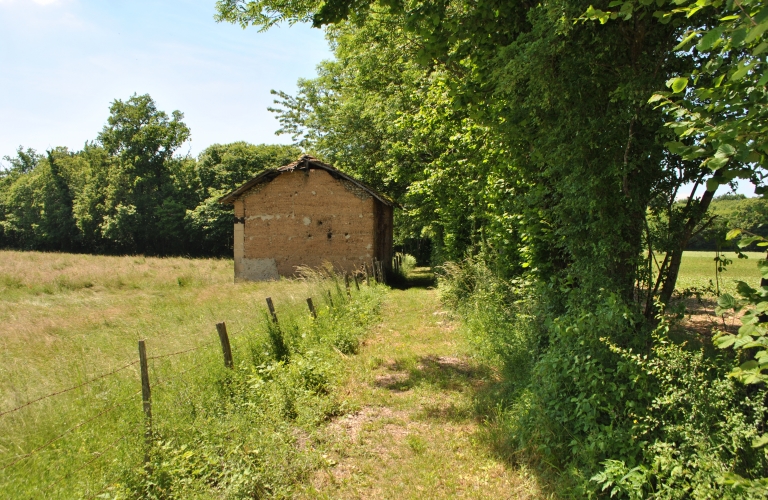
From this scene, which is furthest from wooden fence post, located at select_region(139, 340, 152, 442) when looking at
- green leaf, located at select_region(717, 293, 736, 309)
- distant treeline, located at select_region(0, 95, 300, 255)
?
distant treeline, located at select_region(0, 95, 300, 255)

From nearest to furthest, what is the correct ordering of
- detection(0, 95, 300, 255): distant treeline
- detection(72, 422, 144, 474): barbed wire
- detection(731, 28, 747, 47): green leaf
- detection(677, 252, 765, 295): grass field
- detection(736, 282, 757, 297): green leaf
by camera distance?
detection(731, 28, 747, 47): green leaf < detection(736, 282, 757, 297): green leaf < detection(72, 422, 144, 474): barbed wire < detection(677, 252, 765, 295): grass field < detection(0, 95, 300, 255): distant treeline

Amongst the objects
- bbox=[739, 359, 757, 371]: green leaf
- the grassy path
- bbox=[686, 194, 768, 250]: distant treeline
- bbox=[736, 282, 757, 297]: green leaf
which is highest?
bbox=[686, 194, 768, 250]: distant treeline

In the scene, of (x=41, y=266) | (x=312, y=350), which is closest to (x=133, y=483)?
(x=312, y=350)

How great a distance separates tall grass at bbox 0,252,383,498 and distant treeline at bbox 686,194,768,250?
431 centimetres

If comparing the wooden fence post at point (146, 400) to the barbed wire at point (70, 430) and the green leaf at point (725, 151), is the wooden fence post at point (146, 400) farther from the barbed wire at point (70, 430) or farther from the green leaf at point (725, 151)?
the green leaf at point (725, 151)

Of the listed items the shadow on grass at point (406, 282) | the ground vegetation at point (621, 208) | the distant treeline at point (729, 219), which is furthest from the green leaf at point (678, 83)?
the shadow on grass at point (406, 282)

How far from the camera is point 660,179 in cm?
423

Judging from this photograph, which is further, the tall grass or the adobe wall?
the adobe wall

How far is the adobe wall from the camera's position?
2016 cm

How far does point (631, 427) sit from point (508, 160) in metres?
4.25

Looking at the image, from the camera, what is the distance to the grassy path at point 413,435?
421 centimetres

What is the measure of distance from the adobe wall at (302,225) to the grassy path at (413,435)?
1151 cm

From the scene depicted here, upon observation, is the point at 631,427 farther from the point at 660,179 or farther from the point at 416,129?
the point at 416,129

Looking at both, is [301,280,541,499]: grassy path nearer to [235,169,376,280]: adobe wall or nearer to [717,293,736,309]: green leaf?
[717,293,736,309]: green leaf
